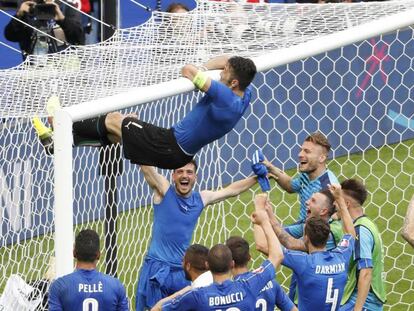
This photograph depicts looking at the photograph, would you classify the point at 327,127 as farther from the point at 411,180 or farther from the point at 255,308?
the point at 255,308

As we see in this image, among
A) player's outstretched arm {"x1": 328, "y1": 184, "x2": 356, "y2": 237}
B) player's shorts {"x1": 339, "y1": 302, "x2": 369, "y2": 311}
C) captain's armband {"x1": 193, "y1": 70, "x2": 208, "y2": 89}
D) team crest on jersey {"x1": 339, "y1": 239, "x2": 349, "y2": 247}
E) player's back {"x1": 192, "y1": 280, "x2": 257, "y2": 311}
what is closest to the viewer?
player's back {"x1": 192, "y1": 280, "x2": 257, "y2": 311}

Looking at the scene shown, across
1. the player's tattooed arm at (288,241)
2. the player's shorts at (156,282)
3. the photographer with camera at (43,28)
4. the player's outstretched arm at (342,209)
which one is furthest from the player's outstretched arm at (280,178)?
the photographer with camera at (43,28)

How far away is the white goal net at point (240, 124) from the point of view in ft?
31.8

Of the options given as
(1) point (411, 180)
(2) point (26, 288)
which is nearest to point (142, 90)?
(2) point (26, 288)

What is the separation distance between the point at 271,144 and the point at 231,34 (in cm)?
277

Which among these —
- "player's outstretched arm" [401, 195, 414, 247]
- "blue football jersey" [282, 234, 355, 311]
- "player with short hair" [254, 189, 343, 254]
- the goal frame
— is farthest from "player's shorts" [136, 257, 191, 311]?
"player's outstretched arm" [401, 195, 414, 247]

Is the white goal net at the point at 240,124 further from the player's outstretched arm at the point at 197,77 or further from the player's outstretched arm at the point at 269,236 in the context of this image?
the player's outstretched arm at the point at 269,236

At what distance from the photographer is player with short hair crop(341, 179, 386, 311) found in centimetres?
898

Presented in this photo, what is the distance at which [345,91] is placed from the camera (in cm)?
1309

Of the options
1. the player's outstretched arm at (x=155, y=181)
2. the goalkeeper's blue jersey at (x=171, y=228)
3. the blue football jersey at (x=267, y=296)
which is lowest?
the blue football jersey at (x=267, y=296)

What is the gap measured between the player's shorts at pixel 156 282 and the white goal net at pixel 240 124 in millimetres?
493

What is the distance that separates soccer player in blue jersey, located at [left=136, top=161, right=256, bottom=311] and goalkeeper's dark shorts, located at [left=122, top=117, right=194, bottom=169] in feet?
3.65

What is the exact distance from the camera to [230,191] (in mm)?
10008

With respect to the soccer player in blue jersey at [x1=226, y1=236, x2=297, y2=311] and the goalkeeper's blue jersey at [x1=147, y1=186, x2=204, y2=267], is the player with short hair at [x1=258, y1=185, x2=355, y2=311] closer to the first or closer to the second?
the soccer player in blue jersey at [x1=226, y1=236, x2=297, y2=311]
